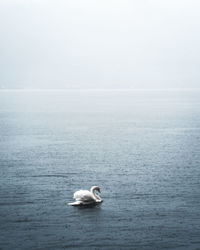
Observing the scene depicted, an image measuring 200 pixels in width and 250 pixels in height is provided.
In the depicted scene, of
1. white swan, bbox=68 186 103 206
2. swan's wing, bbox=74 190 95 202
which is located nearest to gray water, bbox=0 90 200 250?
white swan, bbox=68 186 103 206

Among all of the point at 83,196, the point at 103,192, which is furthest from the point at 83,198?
the point at 103,192

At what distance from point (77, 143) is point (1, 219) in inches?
2032

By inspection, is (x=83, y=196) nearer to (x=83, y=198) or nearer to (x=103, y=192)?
(x=83, y=198)

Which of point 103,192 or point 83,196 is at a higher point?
point 103,192

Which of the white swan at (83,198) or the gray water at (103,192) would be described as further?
the white swan at (83,198)

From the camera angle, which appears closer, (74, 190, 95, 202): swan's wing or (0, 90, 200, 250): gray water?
(0, 90, 200, 250): gray water

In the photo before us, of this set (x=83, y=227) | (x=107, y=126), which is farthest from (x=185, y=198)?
(x=107, y=126)

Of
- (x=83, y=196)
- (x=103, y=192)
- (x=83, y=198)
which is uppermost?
(x=103, y=192)

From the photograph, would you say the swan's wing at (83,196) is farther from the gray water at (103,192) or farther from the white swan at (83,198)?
the gray water at (103,192)

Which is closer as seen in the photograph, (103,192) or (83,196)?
(83,196)

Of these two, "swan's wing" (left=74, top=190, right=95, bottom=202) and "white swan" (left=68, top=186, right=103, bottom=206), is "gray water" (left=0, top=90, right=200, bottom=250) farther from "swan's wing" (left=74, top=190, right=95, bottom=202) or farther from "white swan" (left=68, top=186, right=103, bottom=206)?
"swan's wing" (left=74, top=190, right=95, bottom=202)

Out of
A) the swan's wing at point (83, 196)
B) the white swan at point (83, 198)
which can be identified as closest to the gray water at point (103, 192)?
the white swan at point (83, 198)

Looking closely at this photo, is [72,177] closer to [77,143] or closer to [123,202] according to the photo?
[123,202]

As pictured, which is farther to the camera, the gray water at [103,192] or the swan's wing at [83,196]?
the swan's wing at [83,196]
